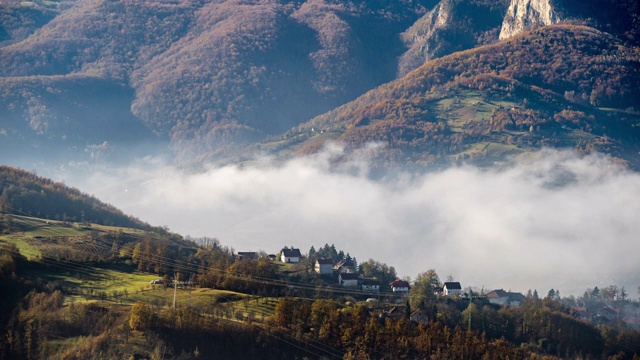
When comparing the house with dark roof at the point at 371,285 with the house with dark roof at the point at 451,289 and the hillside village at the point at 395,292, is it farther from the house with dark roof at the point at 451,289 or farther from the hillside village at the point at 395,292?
the house with dark roof at the point at 451,289

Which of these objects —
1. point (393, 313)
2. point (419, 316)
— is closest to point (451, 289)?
point (419, 316)

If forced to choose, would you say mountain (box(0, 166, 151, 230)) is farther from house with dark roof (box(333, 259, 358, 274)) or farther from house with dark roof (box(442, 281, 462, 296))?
house with dark roof (box(442, 281, 462, 296))

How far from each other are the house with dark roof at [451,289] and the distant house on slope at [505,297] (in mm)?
7400

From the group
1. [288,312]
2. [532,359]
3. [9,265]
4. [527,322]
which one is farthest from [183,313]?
[527,322]

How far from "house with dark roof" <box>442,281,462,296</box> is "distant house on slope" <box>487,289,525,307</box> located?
740cm

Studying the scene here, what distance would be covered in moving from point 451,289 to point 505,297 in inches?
694

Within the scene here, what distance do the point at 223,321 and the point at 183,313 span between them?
4.41m

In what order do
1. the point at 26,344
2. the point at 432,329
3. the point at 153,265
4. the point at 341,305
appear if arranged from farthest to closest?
1. the point at 153,265
2. the point at 341,305
3. the point at 432,329
4. the point at 26,344

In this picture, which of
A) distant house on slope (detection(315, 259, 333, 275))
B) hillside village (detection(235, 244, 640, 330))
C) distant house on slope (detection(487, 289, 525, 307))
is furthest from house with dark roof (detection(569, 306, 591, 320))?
distant house on slope (detection(315, 259, 333, 275))

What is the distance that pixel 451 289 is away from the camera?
156 m

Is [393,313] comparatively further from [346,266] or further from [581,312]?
[581,312]

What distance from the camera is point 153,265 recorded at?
5217 inches

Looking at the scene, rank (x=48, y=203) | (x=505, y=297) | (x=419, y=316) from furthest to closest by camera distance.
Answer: (x=505, y=297), (x=48, y=203), (x=419, y=316)

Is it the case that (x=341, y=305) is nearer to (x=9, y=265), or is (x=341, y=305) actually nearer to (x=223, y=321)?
(x=223, y=321)
